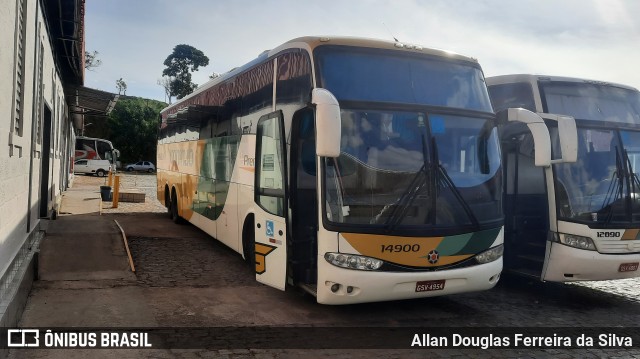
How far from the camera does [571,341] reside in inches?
235

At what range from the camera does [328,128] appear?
208 inches

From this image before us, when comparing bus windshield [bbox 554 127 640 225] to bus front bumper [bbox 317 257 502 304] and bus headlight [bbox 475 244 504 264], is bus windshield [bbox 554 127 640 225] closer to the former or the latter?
bus headlight [bbox 475 244 504 264]

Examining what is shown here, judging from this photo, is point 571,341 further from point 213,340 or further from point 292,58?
point 292,58

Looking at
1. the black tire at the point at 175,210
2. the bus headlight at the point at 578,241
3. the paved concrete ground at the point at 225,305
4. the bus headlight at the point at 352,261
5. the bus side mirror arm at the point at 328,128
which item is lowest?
the paved concrete ground at the point at 225,305

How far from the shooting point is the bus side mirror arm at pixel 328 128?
5.26m

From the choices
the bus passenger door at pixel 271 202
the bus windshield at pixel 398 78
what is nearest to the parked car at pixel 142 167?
the bus passenger door at pixel 271 202

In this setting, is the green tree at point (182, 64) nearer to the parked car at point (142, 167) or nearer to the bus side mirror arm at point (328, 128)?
the parked car at point (142, 167)

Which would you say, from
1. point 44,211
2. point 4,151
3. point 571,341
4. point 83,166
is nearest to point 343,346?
point 571,341

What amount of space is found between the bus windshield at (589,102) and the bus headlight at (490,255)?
2537mm

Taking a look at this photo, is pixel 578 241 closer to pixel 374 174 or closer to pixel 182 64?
pixel 374 174

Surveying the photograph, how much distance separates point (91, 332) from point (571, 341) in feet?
18.3

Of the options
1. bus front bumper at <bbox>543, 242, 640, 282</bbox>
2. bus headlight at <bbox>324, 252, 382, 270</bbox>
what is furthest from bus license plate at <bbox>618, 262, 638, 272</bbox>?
bus headlight at <bbox>324, 252, 382, 270</bbox>

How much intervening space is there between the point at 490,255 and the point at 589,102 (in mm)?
3358

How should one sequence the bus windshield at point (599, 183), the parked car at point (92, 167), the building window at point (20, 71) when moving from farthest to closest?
the parked car at point (92, 167) → the bus windshield at point (599, 183) → the building window at point (20, 71)
